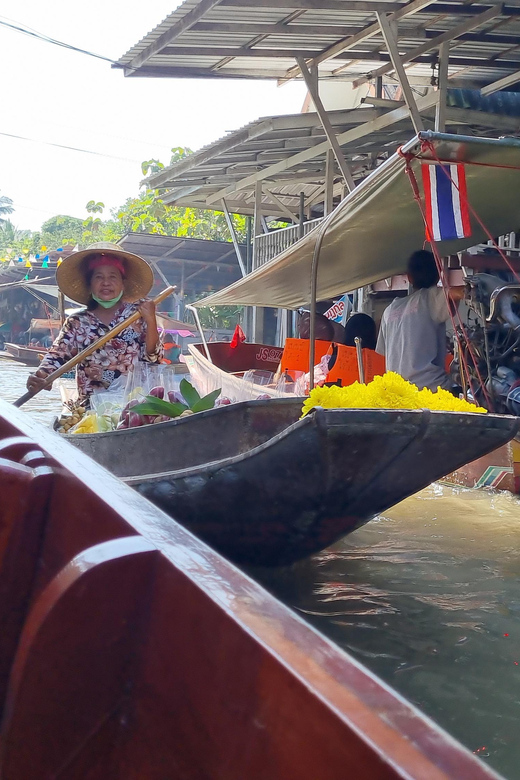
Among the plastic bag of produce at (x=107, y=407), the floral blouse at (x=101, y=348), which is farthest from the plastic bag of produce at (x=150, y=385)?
the floral blouse at (x=101, y=348)

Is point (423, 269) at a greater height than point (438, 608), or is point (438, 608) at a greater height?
point (423, 269)

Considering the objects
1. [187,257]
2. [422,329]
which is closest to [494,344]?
[422,329]

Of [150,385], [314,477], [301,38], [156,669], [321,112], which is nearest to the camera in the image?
[156,669]

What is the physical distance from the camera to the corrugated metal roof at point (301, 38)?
15.3ft

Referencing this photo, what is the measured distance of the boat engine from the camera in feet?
13.4

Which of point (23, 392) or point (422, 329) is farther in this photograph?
point (23, 392)

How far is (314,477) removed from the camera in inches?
85.8

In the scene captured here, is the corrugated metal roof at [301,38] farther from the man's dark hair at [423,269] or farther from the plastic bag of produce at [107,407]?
the plastic bag of produce at [107,407]

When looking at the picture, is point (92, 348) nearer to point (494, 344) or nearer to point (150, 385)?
point (150, 385)

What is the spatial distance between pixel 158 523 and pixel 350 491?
143 cm

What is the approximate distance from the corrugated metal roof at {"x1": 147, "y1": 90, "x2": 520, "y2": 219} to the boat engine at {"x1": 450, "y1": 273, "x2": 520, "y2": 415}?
228 centimetres

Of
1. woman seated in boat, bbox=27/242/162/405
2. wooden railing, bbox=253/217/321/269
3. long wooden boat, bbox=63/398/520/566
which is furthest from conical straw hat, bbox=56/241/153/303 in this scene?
wooden railing, bbox=253/217/321/269

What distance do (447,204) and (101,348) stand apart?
1.92 m

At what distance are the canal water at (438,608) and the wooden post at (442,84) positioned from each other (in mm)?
3184
